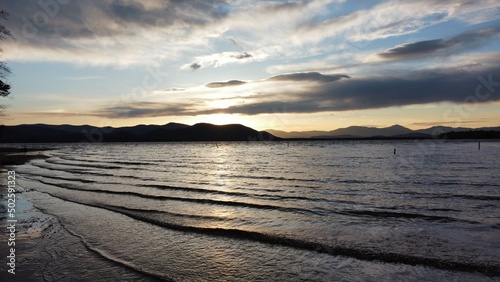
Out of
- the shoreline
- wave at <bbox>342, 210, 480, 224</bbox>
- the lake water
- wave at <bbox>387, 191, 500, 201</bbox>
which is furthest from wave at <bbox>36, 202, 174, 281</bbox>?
the shoreline

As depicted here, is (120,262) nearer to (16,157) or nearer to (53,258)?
(53,258)

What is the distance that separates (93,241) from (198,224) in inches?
177

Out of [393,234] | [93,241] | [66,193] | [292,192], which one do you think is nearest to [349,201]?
[292,192]

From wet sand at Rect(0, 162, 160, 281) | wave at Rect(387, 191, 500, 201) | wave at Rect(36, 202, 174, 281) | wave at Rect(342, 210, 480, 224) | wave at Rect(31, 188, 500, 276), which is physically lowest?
wave at Rect(387, 191, 500, 201)

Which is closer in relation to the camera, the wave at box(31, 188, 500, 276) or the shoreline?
the wave at box(31, 188, 500, 276)

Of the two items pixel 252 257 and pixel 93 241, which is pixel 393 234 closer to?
pixel 252 257

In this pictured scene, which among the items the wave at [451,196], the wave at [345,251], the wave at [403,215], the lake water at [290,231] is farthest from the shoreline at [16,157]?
the wave at [451,196]

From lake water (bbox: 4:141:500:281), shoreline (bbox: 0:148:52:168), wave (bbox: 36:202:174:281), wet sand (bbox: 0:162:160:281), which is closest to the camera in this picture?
wet sand (bbox: 0:162:160:281)

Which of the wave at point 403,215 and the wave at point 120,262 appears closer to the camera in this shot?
the wave at point 120,262

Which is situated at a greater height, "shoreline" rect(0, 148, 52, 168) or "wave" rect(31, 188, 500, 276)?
"shoreline" rect(0, 148, 52, 168)

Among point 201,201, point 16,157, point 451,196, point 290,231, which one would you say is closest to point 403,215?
point 290,231

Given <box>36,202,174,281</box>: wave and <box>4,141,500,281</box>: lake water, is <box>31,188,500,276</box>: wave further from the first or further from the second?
<box>36,202,174,281</box>: wave

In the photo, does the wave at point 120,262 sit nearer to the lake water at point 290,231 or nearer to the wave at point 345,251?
the lake water at point 290,231

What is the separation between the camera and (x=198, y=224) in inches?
571
